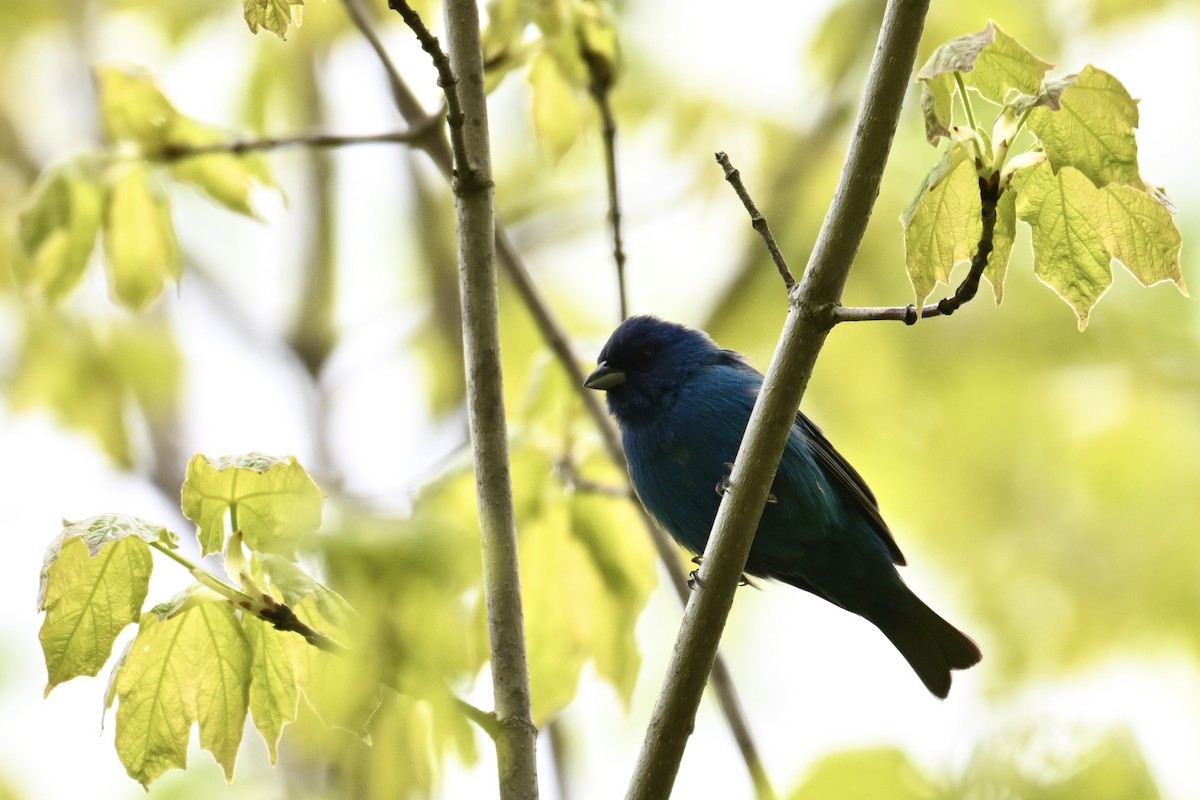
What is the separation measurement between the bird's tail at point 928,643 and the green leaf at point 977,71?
4040 mm

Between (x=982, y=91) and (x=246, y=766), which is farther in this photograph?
(x=246, y=766)

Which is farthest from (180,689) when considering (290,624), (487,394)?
(487,394)

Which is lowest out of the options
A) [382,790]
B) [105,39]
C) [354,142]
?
[382,790]

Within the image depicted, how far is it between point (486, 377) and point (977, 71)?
5.39ft

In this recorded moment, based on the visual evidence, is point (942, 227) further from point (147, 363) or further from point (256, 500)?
point (147, 363)

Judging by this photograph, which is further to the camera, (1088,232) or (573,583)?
(573,583)

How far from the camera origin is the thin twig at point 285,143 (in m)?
4.57

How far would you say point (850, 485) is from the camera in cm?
634

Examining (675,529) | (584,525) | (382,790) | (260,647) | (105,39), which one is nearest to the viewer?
(260,647)

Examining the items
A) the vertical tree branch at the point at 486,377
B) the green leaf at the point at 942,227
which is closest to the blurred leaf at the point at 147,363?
the vertical tree branch at the point at 486,377

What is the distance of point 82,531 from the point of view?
2.86m

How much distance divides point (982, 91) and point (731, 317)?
14.9 feet

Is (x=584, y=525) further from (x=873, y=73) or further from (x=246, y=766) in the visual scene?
(x=246, y=766)

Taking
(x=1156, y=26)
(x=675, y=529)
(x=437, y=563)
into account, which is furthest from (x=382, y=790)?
(x=1156, y=26)
